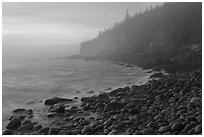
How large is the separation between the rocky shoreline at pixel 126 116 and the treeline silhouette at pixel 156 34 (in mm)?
29855

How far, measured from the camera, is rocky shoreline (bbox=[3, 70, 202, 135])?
1316cm

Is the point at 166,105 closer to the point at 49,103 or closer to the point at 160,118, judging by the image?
the point at 160,118

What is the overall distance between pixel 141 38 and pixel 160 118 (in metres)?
67.4

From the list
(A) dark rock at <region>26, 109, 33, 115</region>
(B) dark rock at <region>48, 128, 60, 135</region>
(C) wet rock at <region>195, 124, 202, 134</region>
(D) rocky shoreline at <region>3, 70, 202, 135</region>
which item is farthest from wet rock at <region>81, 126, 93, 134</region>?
(A) dark rock at <region>26, 109, 33, 115</region>

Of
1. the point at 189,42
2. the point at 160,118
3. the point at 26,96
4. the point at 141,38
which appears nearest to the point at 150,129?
the point at 160,118

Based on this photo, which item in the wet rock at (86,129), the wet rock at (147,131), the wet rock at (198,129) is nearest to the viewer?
the wet rock at (198,129)

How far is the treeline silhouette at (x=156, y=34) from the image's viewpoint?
6147 cm

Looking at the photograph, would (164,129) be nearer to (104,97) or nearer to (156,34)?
(104,97)

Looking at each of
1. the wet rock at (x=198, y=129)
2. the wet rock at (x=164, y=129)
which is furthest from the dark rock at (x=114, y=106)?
the wet rock at (x=198, y=129)

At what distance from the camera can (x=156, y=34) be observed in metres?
76.8

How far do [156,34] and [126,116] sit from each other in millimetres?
63600

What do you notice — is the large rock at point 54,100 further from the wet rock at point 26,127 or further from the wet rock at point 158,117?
the wet rock at point 158,117

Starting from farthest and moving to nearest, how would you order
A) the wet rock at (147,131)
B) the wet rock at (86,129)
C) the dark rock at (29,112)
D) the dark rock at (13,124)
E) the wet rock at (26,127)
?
the dark rock at (29,112) → the dark rock at (13,124) → the wet rock at (26,127) → the wet rock at (86,129) → the wet rock at (147,131)

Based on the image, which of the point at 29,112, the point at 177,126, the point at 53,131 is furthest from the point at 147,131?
the point at 29,112
